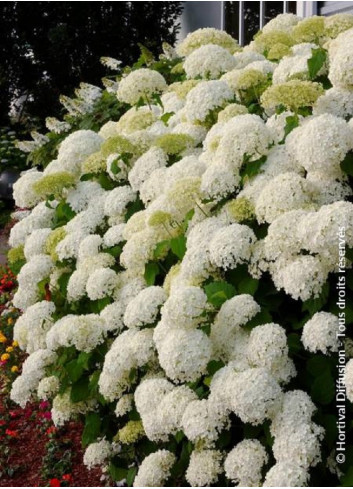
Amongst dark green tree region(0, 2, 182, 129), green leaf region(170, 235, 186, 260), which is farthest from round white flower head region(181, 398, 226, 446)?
dark green tree region(0, 2, 182, 129)

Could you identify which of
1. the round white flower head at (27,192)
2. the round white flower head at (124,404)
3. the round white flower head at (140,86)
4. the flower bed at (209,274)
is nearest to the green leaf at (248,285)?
the flower bed at (209,274)

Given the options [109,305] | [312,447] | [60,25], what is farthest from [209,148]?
[60,25]

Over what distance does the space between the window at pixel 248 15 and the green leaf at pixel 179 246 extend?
5.40 meters

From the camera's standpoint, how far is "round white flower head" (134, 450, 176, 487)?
8.07ft

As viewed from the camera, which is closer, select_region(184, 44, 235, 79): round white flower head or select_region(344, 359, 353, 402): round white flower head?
select_region(344, 359, 353, 402): round white flower head

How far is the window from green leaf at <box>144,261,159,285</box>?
529 centimetres

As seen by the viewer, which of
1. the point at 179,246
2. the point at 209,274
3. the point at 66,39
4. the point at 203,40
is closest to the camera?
the point at 209,274

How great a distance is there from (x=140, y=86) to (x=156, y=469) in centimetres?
189

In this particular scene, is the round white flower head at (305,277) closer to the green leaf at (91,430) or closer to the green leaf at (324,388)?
the green leaf at (324,388)

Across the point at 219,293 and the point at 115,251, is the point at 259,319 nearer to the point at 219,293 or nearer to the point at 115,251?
the point at 219,293

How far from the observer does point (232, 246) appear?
2260 millimetres

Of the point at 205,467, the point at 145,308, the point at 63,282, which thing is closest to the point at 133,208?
the point at 63,282

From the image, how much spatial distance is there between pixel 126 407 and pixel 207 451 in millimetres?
562

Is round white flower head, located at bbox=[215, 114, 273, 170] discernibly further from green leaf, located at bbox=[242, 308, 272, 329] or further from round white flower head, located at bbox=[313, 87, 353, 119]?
green leaf, located at bbox=[242, 308, 272, 329]
